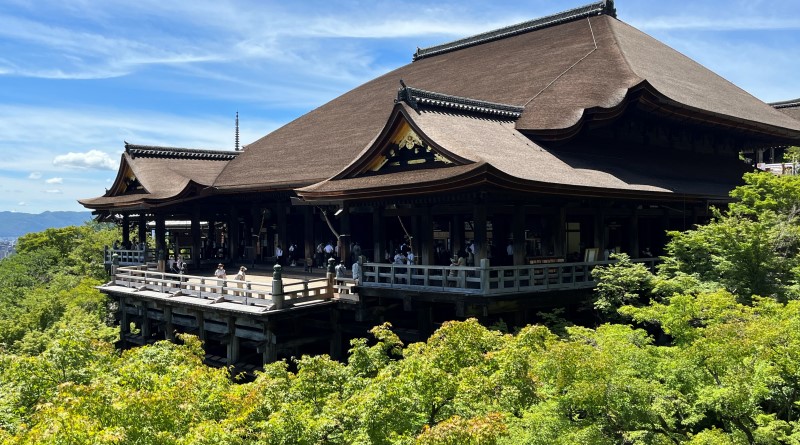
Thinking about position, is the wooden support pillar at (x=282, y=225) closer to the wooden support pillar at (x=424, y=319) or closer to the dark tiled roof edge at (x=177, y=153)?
the dark tiled roof edge at (x=177, y=153)

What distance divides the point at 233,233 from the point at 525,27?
21.5 m

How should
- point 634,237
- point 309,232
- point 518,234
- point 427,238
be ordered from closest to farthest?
point 518,234 → point 427,238 → point 634,237 → point 309,232

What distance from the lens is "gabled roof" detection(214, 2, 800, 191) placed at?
23.8 meters

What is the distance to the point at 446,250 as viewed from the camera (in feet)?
77.8

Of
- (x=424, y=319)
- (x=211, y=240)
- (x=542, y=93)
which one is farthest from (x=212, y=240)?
(x=424, y=319)

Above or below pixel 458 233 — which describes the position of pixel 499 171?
above

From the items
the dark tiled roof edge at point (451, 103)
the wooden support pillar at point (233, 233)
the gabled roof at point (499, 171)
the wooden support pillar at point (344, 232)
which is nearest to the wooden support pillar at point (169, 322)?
the wooden support pillar at point (344, 232)

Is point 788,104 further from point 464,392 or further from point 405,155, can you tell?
point 464,392

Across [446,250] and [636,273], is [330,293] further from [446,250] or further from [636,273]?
[636,273]

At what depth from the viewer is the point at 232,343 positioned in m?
20.2

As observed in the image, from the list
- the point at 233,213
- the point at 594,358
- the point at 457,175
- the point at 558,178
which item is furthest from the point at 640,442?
the point at 233,213

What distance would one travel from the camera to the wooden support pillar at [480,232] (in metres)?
17.1

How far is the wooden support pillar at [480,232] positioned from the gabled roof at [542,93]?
193 inches

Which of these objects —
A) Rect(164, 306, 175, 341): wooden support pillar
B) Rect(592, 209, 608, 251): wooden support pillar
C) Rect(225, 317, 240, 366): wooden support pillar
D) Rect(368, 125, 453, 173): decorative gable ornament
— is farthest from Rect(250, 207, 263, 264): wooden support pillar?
Rect(592, 209, 608, 251): wooden support pillar
